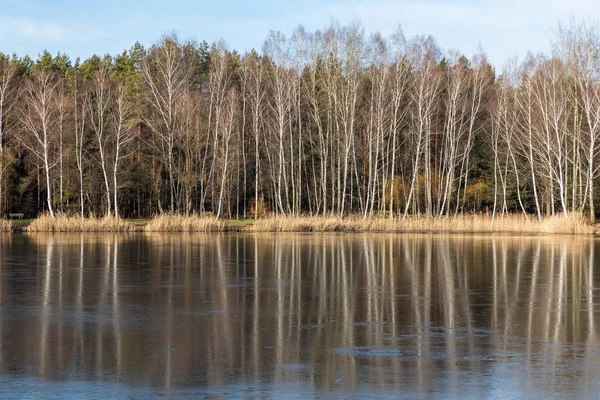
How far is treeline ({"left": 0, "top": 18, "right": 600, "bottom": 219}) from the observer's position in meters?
57.8

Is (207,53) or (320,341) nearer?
(320,341)

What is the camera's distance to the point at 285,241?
3791 centimetres

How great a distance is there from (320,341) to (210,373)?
2.50 meters

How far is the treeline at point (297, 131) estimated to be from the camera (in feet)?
190

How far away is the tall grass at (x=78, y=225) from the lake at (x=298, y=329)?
21.7 metres

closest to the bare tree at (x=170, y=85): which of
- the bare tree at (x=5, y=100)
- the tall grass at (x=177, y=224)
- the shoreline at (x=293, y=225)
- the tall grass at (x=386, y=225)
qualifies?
the tall grass at (x=177, y=224)

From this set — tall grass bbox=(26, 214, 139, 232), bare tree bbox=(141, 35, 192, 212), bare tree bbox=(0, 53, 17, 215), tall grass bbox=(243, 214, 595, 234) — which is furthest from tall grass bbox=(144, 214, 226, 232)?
bare tree bbox=(0, 53, 17, 215)

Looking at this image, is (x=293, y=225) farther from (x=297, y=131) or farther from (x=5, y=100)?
(x=5, y=100)

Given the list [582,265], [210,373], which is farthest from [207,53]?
[210,373]

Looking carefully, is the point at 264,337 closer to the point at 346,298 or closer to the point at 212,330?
the point at 212,330

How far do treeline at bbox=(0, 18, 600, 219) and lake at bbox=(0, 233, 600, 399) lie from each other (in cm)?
3328

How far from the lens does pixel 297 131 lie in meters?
69.4

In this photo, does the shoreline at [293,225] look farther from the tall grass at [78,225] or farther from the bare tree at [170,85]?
the bare tree at [170,85]

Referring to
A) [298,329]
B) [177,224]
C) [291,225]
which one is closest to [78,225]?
[177,224]
